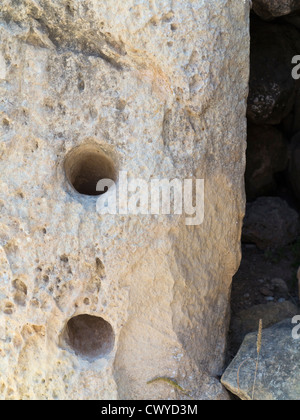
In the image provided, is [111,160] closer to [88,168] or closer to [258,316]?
[88,168]

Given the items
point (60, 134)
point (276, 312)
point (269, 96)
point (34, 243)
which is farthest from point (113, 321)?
point (269, 96)

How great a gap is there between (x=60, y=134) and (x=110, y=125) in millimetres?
188

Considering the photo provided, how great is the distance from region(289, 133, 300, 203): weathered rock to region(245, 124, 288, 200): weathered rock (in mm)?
44

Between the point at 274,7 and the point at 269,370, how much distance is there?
1702 mm

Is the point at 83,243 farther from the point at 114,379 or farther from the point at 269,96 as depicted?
the point at 269,96

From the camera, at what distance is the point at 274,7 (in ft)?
9.51

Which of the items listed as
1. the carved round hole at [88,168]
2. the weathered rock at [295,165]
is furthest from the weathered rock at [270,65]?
the carved round hole at [88,168]

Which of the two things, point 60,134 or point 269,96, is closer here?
point 60,134

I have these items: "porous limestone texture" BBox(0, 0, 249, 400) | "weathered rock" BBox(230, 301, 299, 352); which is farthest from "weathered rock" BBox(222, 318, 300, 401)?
"weathered rock" BBox(230, 301, 299, 352)

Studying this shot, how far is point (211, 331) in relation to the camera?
241 centimetres

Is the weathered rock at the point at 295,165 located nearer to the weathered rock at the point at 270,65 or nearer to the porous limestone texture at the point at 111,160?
the weathered rock at the point at 270,65

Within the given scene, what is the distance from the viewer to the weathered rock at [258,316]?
2.73 m

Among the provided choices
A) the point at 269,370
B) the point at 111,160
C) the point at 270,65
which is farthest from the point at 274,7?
the point at 269,370

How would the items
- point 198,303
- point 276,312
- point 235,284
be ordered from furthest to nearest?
point 235,284
point 276,312
point 198,303
